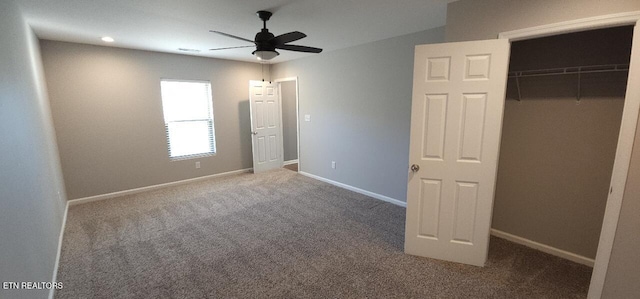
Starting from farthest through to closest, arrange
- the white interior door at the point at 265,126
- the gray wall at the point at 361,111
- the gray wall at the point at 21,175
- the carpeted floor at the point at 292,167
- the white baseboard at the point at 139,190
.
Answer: the carpeted floor at the point at 292,167, the white interior door at the point at 265,126, the white baseboard at the point at 139,190, the gray wall at the point at 361,111, the gray wall at the point at 21,175

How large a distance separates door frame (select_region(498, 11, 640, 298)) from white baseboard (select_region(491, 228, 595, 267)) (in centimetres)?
72

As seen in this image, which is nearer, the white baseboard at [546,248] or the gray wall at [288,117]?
the white baseboard at [546,248]

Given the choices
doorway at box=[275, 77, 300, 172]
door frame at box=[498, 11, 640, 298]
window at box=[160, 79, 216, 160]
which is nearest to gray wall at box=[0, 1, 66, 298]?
window at box=[160, 79, 216, 160]

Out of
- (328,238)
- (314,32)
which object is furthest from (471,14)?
(328,238)

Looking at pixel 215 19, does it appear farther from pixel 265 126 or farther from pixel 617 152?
pixel 617 152

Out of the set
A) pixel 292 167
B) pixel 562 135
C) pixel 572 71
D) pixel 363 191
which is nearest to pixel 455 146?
pixel 562 135

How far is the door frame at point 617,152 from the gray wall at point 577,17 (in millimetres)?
24

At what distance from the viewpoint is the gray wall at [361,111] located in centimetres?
363

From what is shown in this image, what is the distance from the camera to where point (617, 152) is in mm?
1682

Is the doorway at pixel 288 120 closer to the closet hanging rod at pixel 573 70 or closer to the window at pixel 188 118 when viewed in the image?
the window at pixel 188 118

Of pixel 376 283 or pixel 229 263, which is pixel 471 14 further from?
pixel 229 263

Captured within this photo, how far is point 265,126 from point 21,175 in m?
4.12

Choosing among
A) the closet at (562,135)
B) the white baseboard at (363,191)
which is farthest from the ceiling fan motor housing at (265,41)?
the white baseboard at (363,191)

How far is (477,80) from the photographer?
2.15 metres
